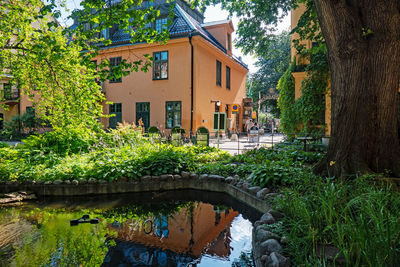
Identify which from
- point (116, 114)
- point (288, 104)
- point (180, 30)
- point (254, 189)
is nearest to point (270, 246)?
point (254, 189)

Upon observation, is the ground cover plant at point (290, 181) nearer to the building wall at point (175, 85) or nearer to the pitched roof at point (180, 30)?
the building wall at point (175, 85)

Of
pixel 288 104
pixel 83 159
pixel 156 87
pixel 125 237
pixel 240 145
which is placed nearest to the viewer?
pixel 125 237

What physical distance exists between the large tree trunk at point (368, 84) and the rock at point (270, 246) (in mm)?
2180

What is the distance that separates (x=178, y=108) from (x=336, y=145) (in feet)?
43.6

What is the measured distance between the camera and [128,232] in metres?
3.61

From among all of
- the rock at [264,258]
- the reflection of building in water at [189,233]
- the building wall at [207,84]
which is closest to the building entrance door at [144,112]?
the building wall at [207,84]

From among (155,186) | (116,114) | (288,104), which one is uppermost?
(288,104)

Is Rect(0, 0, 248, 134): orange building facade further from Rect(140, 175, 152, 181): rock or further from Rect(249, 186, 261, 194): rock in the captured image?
Rect(249, 186, 261, 194): rock

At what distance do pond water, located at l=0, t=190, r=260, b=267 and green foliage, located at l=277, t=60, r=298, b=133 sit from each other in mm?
8109

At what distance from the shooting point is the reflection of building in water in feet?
10.4

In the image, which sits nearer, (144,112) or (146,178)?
(146,178)

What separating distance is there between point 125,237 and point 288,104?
11.3 m

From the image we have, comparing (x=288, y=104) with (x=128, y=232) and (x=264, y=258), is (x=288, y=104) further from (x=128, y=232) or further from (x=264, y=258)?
(x=264, y=258)

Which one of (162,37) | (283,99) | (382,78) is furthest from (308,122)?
(162,37)
